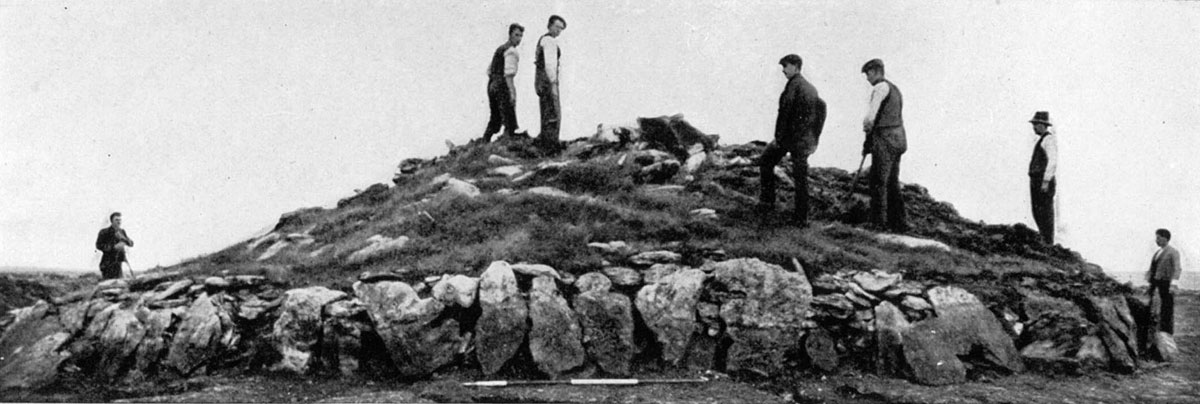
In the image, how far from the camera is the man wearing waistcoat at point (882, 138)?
9.25m

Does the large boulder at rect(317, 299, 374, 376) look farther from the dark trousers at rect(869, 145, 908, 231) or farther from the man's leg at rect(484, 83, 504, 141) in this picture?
the dark trousers at rect(869, 145, 908, 231)

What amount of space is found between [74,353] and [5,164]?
3362mm

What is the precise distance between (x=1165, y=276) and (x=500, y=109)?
8.95 meters

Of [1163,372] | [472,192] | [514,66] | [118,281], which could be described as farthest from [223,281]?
[1163,372]

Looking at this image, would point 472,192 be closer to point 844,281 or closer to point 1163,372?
point 844,281

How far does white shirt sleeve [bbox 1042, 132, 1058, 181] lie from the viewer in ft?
31.3

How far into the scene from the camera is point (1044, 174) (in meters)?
9.62

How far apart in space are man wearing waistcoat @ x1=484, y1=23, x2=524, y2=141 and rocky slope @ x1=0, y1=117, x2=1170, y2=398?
324 centimetres

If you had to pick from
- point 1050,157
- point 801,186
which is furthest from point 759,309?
point 1050,157

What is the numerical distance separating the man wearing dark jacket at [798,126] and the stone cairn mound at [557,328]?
155 cm

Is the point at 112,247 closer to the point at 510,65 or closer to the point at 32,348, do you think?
the point at 32,348

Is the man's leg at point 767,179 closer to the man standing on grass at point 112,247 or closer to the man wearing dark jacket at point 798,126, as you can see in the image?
the man wearing dark jacket at point 798,126


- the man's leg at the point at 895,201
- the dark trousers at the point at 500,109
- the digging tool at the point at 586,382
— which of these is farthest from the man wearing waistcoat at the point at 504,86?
the digging tool at the point at 586,382

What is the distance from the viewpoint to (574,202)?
9.52 metres
